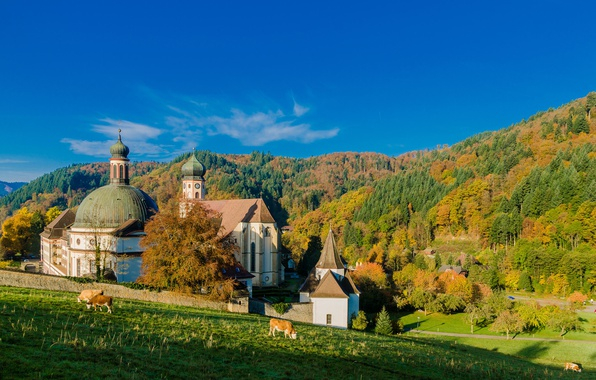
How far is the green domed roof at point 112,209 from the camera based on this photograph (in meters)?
44.0

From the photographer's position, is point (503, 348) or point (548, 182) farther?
point (548, 182)

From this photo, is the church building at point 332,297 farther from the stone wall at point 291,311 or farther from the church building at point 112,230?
the church building at point 112,230

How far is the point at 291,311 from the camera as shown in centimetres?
3691

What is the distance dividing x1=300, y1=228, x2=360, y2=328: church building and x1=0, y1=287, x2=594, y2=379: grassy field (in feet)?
47.9

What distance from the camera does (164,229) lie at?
32719 millimetres

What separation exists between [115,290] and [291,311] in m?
14.2

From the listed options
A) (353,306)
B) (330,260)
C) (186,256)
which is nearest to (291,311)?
(353,306)

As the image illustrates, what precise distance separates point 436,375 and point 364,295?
29.8 m

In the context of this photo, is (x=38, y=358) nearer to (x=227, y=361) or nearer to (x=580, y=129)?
(x=227, y=361)

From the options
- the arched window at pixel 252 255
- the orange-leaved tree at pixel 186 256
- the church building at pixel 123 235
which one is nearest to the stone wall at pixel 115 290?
the orange-leaved tree at pixel 186 256

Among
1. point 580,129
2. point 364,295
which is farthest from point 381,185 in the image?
point 364,295

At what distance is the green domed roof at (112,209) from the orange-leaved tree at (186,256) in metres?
11.6

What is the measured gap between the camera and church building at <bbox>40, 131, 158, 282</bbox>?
42406 mm

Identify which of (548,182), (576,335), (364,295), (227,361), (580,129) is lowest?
(576,335)
